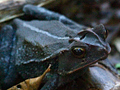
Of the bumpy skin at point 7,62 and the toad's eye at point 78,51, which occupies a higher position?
the toad's eye at point 78,51

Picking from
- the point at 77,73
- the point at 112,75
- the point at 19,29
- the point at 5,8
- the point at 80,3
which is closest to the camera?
the point at 77,73

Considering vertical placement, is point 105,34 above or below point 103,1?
above

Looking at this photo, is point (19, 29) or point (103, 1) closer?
point (19, 29)

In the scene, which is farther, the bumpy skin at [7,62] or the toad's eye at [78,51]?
the bumpy skin at [7,62]

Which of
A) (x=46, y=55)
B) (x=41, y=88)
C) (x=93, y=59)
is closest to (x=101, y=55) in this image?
(x=93, y=59)

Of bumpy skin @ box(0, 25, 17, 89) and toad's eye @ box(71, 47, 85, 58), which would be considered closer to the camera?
toad's eye @ box(71, 47, 85, 58)

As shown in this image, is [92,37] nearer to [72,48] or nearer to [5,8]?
[72,48]

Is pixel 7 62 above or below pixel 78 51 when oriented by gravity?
below

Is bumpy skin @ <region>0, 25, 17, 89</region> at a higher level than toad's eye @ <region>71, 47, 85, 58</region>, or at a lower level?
lower
